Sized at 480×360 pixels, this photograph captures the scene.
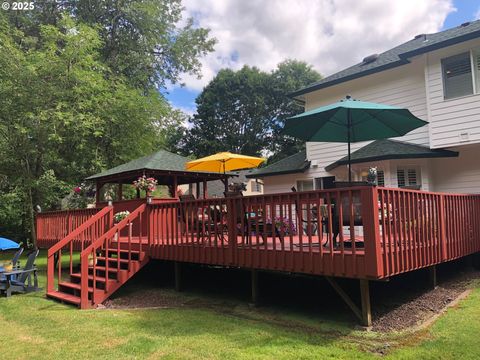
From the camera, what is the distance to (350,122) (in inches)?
263

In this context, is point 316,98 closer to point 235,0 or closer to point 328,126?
point 328,126

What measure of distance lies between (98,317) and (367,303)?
13.0 feet

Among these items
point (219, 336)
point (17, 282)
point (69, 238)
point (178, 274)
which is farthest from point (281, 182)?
point (219, 336)

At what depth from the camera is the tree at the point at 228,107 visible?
1363 inches

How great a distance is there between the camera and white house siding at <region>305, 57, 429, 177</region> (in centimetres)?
1048

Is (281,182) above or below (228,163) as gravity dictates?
below

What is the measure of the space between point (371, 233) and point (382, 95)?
7.79 m

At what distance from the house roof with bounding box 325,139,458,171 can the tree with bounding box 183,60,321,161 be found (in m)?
23.6

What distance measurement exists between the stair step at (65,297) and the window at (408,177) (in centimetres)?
793

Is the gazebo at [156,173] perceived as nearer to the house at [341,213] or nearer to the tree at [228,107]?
the house at [341,213]

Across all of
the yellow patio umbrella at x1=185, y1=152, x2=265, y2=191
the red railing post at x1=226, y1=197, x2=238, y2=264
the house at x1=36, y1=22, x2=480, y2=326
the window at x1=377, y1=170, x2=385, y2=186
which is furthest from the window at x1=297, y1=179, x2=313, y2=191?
the red railing post at x1=226, y1=197, x2=238, y2=264

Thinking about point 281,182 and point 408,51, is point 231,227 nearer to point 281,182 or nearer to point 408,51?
point 408,51

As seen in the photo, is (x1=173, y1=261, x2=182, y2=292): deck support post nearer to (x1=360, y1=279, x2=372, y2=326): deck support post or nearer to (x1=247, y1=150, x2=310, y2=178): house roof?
(x1=360, y1=279, x2=372, y2=326): deck support post

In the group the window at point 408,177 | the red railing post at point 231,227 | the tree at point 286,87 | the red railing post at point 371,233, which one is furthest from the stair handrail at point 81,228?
the tree at point 286,87
